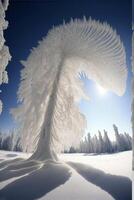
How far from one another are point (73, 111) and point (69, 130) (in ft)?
0.60

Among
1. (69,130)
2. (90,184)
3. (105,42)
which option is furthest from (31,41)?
(90,184)

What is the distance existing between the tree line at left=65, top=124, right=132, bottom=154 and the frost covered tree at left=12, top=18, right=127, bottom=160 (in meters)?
0.07

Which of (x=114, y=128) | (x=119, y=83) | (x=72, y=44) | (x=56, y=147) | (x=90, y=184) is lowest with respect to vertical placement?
(x=90, y=184)

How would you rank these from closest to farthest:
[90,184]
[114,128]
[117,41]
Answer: [90,184] < [114,128] < [117,41]

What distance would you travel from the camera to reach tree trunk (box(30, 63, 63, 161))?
8.68 feet

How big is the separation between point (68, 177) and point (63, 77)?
955 millimetres

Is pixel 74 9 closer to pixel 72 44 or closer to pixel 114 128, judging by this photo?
pixel 72 44

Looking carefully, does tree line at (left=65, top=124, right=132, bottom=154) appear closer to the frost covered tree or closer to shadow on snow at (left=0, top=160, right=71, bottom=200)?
the frost covered tree

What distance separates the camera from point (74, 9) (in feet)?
9.36

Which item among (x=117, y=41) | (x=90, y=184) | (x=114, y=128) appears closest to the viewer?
(x=90, y=184)

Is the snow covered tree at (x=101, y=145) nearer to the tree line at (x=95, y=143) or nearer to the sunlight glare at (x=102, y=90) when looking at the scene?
the tree line at (x=95, y=143)

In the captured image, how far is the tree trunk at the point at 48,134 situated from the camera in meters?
2.64

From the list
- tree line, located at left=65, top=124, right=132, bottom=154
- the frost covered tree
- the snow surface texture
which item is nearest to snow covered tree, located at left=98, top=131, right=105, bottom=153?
tree line, located at left=65, top=124, right=132, bottom=154

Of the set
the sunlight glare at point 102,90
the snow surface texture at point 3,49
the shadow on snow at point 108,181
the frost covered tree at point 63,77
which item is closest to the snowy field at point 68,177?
Answer: the shadow on snow at point 108,181
